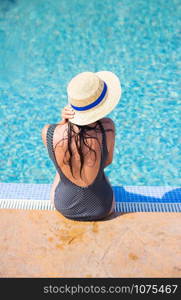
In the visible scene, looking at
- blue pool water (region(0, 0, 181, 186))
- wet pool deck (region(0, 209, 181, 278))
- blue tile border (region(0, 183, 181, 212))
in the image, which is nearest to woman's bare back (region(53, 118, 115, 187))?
wet pool deck (region(0, 209, 181, 278))

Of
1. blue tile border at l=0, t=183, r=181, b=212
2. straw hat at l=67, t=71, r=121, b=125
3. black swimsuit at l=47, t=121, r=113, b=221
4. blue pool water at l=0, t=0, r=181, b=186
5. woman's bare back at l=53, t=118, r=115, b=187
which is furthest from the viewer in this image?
blue pool water at l=0, t=0, r=181, b=186

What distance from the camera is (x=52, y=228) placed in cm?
384

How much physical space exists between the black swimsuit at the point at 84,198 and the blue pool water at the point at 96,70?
1706 millimetres

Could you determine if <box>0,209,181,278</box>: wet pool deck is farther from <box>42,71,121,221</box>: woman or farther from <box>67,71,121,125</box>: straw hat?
<box>67,71,121,125</box>: straw hat

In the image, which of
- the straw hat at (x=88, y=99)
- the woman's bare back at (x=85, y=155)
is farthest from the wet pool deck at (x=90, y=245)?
the straw hat at (x=88, y=99)

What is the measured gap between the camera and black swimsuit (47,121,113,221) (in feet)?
12.2

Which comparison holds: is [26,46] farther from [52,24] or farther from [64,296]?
[64,296]

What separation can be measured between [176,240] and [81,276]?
0.97 m

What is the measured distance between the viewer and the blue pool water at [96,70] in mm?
5762

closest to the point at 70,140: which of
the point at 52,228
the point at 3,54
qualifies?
the point at 52,228

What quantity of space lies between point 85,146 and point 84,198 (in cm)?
57

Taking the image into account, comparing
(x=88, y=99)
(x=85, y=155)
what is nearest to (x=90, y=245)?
(x=85, y=155)

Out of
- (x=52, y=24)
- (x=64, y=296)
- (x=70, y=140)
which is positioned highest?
Answer: (x=52, y=24)

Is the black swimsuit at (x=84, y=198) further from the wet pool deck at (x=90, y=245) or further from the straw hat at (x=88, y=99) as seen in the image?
the straw hat at (x=88, y=99)
